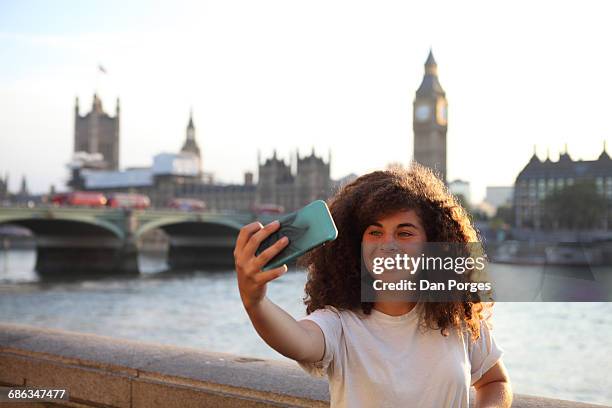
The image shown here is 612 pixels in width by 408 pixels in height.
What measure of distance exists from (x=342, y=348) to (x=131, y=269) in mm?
30558

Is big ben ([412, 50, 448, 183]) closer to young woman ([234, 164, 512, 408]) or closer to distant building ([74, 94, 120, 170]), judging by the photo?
distant building ([74, 94, 120, 170])

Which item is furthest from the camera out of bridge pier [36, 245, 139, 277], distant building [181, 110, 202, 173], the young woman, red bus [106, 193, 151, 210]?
distant building [181, 110, 202, 173]

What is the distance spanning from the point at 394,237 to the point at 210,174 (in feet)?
285

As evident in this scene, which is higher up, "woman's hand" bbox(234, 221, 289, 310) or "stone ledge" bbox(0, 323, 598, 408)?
"woman's hand" bbox(234, 221, 289, 310)

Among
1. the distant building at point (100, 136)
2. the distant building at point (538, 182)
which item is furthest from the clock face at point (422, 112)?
the distant building at point (100, 136)

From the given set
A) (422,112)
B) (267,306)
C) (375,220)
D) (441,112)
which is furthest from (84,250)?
(441,112)

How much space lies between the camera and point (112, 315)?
17.5 meters

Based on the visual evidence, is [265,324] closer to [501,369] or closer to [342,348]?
[342,348]

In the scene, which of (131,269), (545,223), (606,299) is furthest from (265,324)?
(545,223)

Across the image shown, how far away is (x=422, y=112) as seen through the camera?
256ft

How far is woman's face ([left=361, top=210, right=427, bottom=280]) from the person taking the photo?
4.06 ft

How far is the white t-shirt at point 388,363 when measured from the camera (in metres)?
1.19

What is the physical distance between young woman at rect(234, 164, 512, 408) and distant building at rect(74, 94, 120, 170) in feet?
305

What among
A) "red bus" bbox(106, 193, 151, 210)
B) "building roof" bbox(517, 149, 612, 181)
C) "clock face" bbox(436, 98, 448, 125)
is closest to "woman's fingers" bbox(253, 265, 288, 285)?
"red bus" bbox(106, 193, 151, 210)
